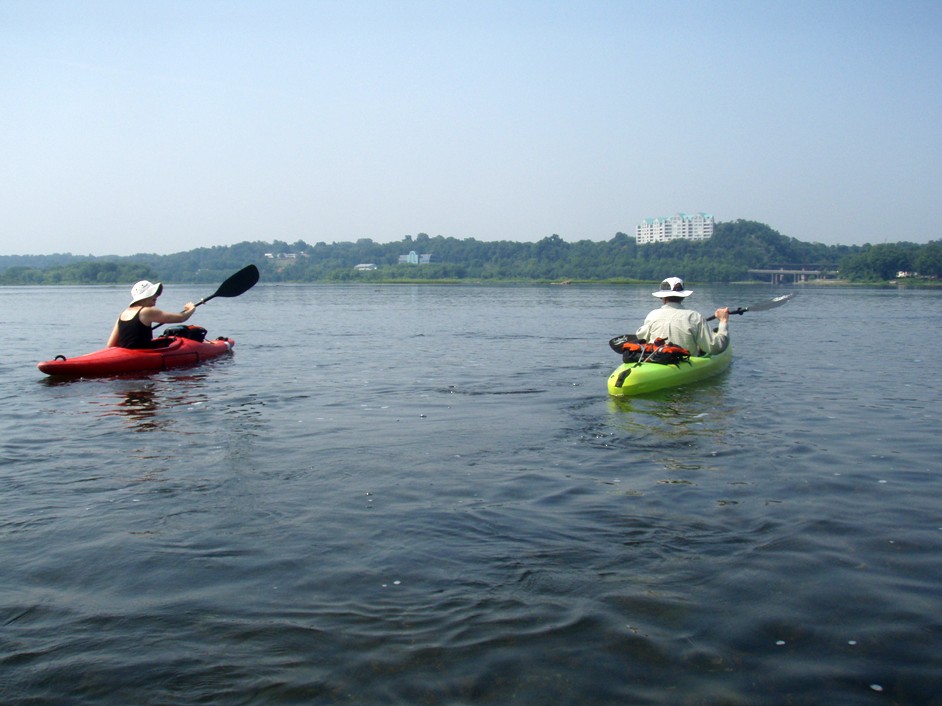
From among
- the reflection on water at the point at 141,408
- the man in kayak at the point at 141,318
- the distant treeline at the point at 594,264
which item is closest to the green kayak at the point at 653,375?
the reflection on water at the point at 141,408

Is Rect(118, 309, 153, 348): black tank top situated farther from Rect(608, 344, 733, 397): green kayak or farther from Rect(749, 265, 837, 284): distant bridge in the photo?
Rect(749, 265, 837, 284): distant bridge

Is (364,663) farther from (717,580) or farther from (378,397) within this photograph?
(378,397)

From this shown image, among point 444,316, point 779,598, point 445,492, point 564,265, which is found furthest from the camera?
point 564,265

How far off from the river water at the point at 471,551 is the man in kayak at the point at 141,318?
3.07 m

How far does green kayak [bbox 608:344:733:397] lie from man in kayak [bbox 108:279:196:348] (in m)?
7.97

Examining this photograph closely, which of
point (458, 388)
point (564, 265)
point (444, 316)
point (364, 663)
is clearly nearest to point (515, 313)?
point (444, 316)

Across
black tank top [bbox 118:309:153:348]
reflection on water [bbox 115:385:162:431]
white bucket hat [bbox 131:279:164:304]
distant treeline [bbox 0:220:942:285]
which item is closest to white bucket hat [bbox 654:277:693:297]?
reflection on water [bbox 115:385:162:431]

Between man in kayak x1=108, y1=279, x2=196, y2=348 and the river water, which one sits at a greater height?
man in kayak x1=108, y1=279, x2=196, y2=348

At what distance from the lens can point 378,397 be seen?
12.7 m

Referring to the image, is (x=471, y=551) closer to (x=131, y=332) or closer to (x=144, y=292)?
(x=144, y=292)

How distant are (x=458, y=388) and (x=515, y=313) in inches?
1032

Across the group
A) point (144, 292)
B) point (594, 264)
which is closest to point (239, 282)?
point (144, 292)

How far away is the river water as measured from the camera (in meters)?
4.03

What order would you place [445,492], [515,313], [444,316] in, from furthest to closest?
[515,313] → [444,316] → [445,492]
